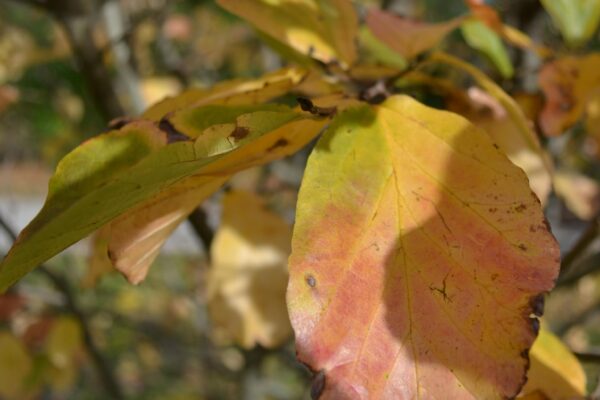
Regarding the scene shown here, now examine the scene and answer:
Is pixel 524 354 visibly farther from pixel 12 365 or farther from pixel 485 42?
pixel 12 365

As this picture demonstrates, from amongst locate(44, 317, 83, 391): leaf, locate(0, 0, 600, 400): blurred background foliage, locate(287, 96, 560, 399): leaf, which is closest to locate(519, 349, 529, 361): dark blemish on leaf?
locate(287, 96, 560, 399): leaf

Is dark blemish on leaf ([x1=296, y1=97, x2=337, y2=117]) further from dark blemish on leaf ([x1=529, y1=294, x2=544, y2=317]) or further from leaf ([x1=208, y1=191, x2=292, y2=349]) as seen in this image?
leaf ([x1=208, y1=191, x2=292, y2=349])

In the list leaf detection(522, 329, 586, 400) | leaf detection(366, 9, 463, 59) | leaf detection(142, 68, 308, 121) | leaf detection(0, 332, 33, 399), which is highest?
leaf detection(142, 68, 308, 121)

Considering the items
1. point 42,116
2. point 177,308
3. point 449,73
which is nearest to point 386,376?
point 449,73

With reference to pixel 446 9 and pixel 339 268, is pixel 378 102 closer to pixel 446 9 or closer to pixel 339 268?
pixel 339 268

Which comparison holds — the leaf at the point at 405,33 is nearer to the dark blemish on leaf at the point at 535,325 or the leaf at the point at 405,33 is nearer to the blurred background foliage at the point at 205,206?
the blurred background foliage at the point at 205,206

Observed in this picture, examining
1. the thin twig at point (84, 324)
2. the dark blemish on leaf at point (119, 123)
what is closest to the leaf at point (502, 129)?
the dark blemish on leaf at point (119, 123)
